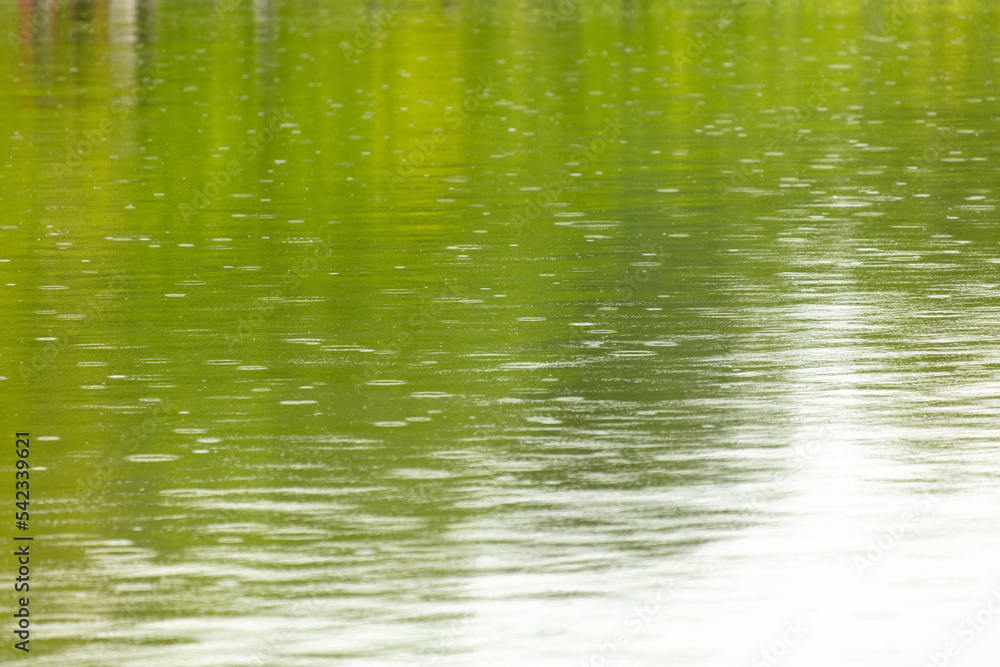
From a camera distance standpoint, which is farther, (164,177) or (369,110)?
(369,110)

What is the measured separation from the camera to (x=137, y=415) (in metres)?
10.4

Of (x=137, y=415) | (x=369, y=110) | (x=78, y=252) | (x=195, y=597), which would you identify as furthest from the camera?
(x=369, y=110)

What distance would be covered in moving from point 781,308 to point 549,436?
3.71 metres

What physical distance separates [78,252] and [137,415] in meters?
5.95

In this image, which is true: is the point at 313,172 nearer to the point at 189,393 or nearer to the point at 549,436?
the point at 189,393

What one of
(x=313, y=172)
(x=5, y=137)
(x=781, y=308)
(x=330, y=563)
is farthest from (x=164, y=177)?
(x=330, y=563)

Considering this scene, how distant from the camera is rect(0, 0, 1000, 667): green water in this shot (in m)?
7.25

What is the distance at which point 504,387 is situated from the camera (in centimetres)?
1080

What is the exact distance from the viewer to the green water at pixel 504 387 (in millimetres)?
7254

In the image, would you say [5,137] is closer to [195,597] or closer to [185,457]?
[185,457]

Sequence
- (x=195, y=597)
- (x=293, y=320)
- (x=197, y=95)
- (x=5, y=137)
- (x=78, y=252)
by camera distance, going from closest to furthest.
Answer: (x=195, y=597) → (x=293, y=320) → (x=78, y=252) → (x=5, y=137) → (x=197, y=95)

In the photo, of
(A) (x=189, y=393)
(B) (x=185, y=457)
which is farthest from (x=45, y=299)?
(B) (x=185, y=457)

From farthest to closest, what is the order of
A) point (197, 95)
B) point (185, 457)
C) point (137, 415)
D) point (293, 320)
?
point (197, 95), point (293, 320), point (137, 415), point (185, 457)

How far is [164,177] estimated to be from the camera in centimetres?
2112
